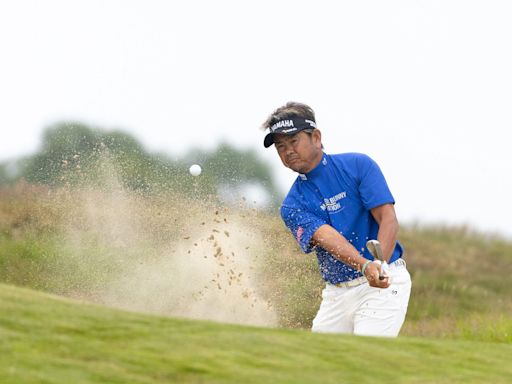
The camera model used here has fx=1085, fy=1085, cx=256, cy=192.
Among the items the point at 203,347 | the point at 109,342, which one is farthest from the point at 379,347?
the point at 109,342

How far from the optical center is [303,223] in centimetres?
679

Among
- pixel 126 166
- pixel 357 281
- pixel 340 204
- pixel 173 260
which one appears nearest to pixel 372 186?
pixel 340 204

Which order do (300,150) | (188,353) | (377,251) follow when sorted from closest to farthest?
1. (188,353)
2. (377,251)
3. (300,150)

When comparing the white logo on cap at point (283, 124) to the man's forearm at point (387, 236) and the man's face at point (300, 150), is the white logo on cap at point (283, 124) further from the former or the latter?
the man's forearm at point (387, 236)

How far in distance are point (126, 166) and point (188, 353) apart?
1018cm

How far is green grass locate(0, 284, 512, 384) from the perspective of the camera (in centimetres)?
414

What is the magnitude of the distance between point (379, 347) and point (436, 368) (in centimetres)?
31

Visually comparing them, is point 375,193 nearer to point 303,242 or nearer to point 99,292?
point 303,242

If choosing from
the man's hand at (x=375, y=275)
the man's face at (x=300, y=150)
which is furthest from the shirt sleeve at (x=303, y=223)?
the man's hand at (x=375, y=275)

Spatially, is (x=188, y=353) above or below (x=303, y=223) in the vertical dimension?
below

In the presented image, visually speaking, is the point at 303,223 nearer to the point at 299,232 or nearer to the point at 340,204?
the point at 299,232

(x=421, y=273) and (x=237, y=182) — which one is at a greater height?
(x=237, y=182)

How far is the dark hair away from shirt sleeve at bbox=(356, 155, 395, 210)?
1.49ft

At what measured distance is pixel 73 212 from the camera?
14.2 meters
